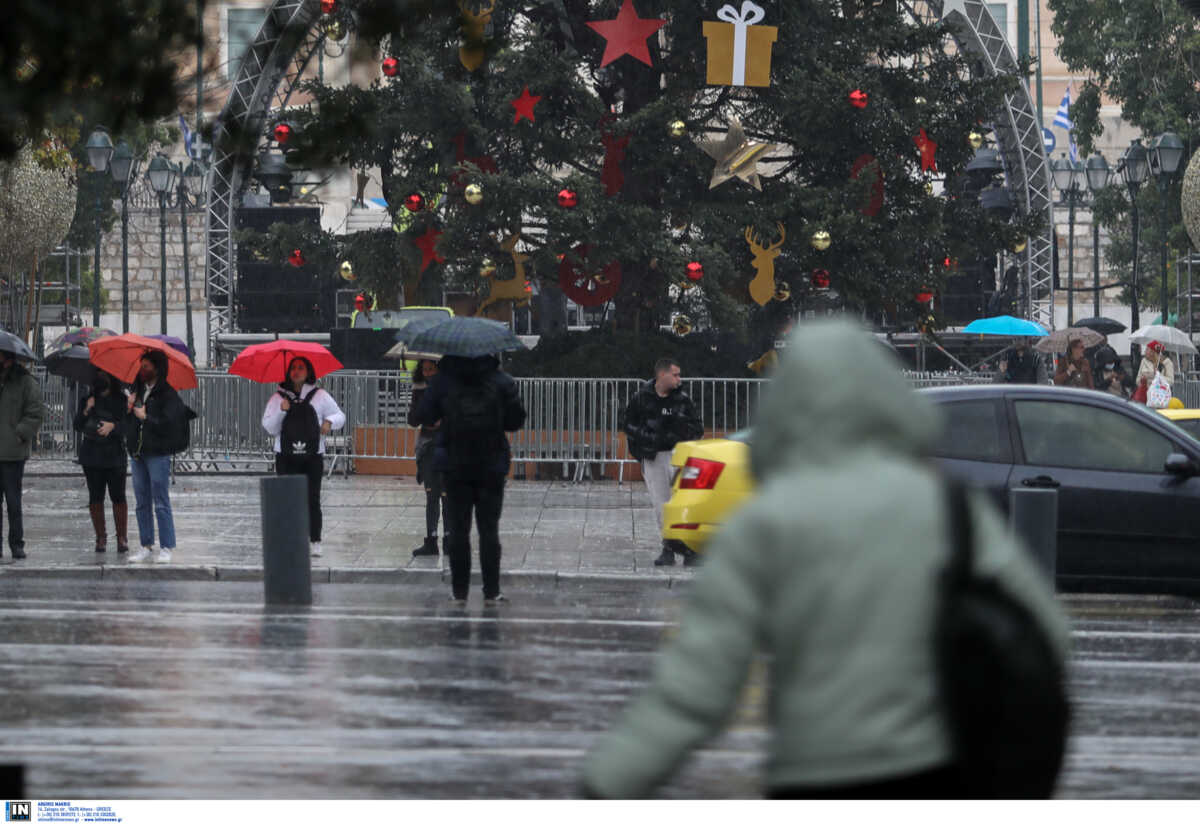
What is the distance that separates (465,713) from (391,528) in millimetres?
9868

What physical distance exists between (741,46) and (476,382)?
40.4 feet

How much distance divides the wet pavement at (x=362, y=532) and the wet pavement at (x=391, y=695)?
1244 mm

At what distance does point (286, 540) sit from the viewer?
12.5 meters

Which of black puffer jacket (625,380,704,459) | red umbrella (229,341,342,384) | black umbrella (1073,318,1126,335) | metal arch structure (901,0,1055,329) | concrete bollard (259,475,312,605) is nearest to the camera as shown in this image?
concrete bollard (259,475,312,605)

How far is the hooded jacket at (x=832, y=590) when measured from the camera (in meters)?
3.04

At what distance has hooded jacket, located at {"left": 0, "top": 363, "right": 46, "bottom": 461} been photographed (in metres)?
15.3

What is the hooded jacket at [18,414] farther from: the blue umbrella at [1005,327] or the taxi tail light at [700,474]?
the blue umbrella at [1005,327]

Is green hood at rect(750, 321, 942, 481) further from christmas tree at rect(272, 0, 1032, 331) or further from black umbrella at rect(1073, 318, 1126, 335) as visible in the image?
black umbrella at rect(1073, 318, 1126, 335)

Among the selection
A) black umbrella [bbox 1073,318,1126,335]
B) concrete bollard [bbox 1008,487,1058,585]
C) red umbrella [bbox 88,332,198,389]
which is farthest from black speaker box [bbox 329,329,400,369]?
concrete bollard [bbox 1008,487,1058,585]

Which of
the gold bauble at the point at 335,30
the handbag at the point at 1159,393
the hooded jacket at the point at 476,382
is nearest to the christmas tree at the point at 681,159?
the handbag at the point at 1159,393

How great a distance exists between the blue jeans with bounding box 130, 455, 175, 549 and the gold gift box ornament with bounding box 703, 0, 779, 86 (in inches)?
427

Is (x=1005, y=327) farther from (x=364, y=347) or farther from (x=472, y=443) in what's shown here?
(x=472, y=443)

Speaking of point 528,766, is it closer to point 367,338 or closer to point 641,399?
point 641,399

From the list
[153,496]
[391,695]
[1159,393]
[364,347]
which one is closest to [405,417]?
[364,347]
